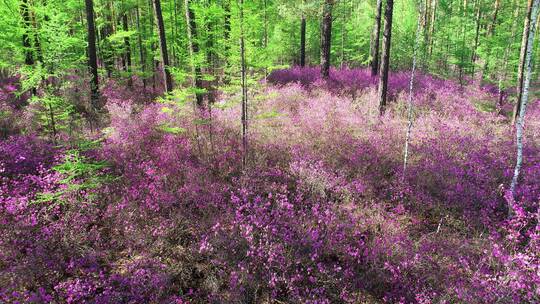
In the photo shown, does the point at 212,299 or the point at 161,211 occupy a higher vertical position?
the point at 161,211

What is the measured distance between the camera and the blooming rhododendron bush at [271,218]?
15.4 ft

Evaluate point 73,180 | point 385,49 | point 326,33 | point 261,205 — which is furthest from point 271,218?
point 326,33

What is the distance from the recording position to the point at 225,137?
955 cm

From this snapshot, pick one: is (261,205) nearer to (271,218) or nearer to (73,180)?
(271,218)

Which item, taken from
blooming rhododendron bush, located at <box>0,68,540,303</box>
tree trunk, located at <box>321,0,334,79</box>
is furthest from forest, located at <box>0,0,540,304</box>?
tree trunk, located at <box>321,0,334,79</box>

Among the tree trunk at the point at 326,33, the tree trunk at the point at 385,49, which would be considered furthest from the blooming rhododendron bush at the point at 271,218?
the tree trunk at the point at 326,33

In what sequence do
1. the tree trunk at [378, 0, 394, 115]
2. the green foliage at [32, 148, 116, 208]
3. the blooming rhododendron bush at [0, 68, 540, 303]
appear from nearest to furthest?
the blooming rhododendron bush at [0, 68, 540, 303] → the green foliage at [32, 148, 116, 208] → the tree trunk at [378, 0, 394, 115]

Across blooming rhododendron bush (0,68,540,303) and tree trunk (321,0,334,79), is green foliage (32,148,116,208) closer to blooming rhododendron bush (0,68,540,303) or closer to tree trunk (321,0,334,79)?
blooming rhododendron bush (0,68,540,303)

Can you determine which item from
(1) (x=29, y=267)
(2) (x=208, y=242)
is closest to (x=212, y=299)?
(2) (x=208, y=242)

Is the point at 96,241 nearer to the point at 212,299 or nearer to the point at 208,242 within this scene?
the point at 208,242

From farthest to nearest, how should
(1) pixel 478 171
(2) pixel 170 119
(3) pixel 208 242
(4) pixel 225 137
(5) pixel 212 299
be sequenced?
(2) pixel 170 119 < (4) pixel 225 137 < (1) pixel 478 171 < (3) pixel 208 242 < (5) pixel 212 299

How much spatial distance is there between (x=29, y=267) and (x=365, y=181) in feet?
22.8

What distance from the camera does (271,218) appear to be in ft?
19.9

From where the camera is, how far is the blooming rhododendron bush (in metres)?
4.71
